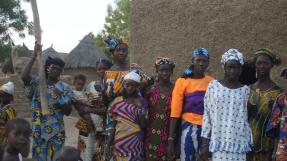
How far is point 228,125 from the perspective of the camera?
11.7 feet

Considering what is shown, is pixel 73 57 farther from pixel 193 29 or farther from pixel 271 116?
pixel 271 116

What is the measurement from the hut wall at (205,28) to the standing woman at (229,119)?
1.17 m

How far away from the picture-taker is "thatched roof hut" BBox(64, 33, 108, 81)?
20516 millimetres

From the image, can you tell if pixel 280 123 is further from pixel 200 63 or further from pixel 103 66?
pixel 103 66

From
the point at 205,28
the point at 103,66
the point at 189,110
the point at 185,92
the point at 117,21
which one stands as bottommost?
the point at 189,110

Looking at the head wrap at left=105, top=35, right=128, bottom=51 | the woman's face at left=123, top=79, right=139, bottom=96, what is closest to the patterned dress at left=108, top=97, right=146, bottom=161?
the woman's face at left=123, top=79, right=139, bottom=96

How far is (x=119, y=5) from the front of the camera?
36.8 meters

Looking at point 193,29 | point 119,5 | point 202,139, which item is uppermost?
point 119,5

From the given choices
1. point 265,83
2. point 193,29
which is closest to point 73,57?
point 193,29

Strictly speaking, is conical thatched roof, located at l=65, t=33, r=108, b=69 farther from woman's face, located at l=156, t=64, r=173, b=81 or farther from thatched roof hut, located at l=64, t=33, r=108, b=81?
woman's face, located at l=156, t=64, r=173, b=81

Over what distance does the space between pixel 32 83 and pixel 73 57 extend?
17.1m

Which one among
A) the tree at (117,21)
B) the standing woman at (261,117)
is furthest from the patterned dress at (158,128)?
the tree at (117,21)

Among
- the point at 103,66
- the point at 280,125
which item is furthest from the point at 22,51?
the point at 280,125

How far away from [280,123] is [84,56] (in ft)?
59.2
